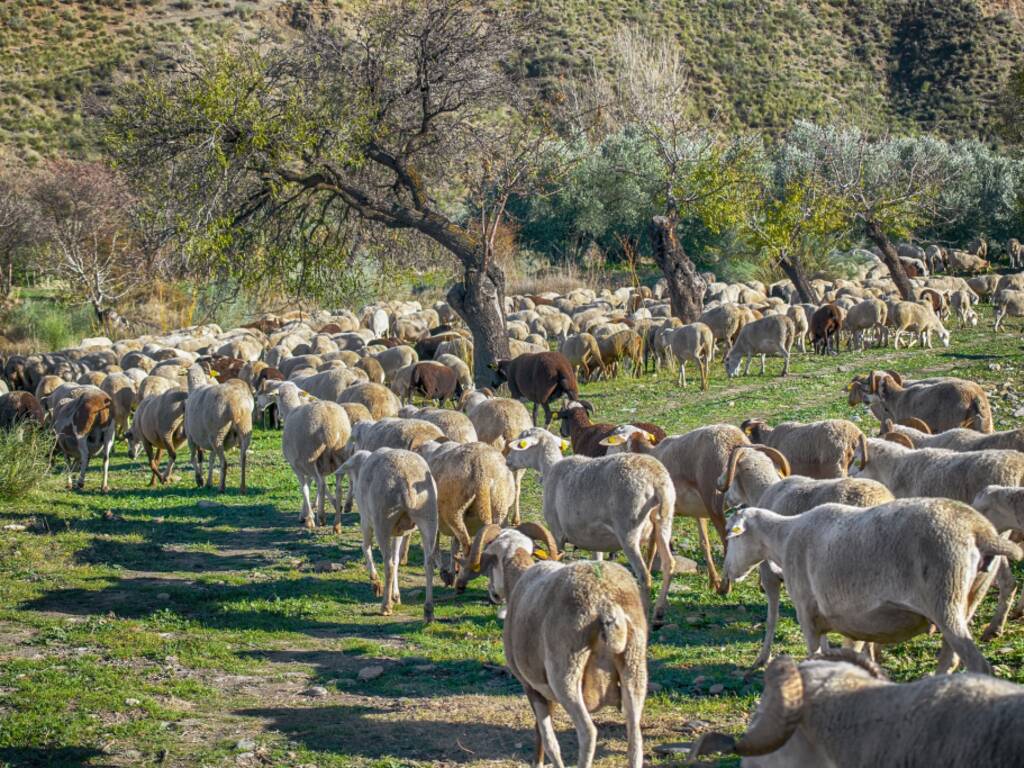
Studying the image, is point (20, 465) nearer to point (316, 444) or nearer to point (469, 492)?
point (316, 444)

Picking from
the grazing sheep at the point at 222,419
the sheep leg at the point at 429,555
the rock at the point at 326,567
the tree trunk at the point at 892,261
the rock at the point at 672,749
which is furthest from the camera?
the tree trunk at the point at 892,261

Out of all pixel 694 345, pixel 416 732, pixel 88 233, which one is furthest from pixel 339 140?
pixel 88 233

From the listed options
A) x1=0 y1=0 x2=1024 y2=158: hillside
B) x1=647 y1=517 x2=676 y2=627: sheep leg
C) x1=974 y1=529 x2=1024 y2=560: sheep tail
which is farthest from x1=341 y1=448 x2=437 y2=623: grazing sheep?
x1=0 y1=0 x2=1024 y2=158: hillside

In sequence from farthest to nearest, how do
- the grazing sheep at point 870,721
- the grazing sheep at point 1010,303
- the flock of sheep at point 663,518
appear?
the grazing sheep at point 1010,303 → the flock of sheep at point 663,518 → the grazing sheep at point 870,721

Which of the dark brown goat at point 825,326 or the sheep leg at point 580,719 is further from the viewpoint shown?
the dark brown goat at point 825,326

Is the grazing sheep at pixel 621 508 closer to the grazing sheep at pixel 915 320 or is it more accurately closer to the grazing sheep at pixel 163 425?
the grazing sheep at pixel 163 425

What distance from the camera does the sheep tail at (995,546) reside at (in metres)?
5.80

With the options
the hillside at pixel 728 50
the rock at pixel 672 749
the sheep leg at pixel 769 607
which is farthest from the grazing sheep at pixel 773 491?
the hillside at pixel 728 50

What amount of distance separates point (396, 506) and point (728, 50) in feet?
252

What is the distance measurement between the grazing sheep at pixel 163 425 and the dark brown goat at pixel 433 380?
4980 millimetres

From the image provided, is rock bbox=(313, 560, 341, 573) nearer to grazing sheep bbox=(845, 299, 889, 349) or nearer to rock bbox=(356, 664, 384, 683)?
rock bbox=(356, 664, 384, 683)

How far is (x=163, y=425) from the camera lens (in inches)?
717

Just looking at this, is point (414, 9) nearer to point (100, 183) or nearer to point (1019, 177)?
point (100, 183)

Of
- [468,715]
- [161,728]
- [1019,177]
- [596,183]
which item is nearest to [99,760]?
[161,728]
